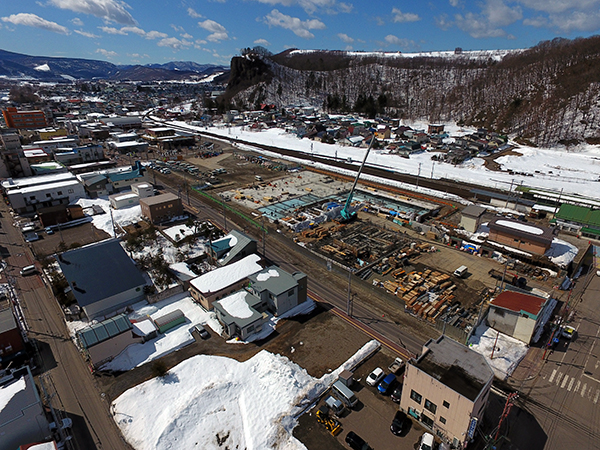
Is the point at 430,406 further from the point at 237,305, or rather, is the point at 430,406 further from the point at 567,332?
the point at 567,332

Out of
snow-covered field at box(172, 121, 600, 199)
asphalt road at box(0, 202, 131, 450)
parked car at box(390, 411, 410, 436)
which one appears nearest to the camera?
parked car at box(390, 411, 410, 436)

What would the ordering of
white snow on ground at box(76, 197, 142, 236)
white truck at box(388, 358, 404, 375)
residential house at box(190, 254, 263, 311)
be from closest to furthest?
white truck at box(388, 358, 404, 375) < residential house at box(190, 254, 263, 311) < white snow on ground at box(76, 197, 142, 236)

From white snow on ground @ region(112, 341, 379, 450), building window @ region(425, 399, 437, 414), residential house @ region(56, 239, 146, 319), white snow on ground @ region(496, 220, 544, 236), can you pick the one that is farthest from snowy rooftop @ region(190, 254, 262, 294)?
white snow on ground @ region(496, 220, 544, 236)

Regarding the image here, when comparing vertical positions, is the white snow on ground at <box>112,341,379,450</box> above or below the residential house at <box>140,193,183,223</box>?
below

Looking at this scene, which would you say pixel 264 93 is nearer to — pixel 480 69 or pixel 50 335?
pixel 480 69

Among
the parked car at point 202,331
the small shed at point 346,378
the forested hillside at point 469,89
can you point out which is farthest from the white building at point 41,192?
the forested hillside at point 469,89

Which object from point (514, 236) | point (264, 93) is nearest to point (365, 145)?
point (514, 236)

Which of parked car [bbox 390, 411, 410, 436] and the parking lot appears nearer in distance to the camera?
the parking lot

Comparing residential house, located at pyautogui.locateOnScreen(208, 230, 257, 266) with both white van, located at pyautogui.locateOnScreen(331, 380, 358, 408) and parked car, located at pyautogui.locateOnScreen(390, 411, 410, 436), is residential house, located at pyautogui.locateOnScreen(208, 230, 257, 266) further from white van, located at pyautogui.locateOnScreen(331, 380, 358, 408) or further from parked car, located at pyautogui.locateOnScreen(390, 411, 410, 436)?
parked car, located at pyautogui.locateOnScreen(390, 411, 410, 436)
